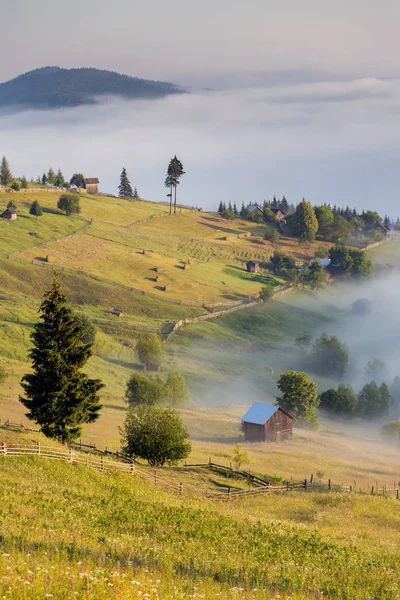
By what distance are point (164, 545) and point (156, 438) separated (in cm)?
2922

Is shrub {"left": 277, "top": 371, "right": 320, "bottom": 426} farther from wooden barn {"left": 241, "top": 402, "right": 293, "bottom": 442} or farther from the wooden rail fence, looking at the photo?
the wooden rail fence

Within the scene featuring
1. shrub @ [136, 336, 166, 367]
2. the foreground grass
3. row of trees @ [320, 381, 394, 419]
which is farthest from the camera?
shrub @ [136, 336, 166, 367]

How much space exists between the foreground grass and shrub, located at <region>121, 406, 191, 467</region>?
35.3ft

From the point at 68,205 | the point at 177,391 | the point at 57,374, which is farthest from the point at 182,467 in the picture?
the point at 68,205

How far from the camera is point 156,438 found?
191ft

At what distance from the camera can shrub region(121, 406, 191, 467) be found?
58188 millimetres

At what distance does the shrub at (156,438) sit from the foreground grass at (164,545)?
10767mm

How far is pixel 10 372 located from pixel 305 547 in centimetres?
6749

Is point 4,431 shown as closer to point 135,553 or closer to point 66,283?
point 135,553

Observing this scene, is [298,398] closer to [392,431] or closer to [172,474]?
[392,431]

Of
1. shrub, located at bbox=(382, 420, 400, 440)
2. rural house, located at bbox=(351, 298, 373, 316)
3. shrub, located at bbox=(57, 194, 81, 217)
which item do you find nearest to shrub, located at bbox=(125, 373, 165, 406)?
shrub, located at bbox=(382, 420, 400, 440)

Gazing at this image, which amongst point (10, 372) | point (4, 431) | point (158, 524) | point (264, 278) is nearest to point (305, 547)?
point (158, 524)

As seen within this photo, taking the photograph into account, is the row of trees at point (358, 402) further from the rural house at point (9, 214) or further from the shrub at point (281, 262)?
the rural house at point (9, 214)

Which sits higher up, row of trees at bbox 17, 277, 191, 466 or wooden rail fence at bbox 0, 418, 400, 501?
row of trees at bbox 17, 277, 191, 466
